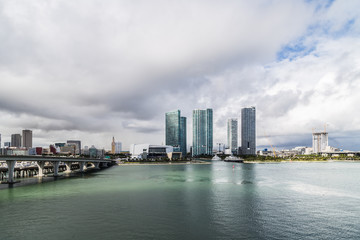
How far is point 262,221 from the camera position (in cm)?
4191

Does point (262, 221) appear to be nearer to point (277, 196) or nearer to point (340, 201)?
point (277, 196)

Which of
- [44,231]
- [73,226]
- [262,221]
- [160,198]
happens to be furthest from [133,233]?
[160,198]

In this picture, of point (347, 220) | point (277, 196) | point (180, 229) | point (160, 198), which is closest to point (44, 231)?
point (180, 229)

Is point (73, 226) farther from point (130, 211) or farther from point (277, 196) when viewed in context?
point (277, 196)

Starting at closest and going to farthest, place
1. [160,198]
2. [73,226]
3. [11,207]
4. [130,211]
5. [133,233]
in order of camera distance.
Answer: [133,233], [73,226], [130,211], [11,207], [160,198]

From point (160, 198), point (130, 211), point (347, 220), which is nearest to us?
point (347, 220)

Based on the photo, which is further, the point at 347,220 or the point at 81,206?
the point at 81,206

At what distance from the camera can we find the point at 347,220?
142ft

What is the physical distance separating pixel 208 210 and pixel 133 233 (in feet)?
63.9

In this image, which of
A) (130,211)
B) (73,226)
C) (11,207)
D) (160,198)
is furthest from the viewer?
(160,198)

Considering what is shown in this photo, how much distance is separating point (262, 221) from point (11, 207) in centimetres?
5556

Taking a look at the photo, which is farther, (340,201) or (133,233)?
(340,201)

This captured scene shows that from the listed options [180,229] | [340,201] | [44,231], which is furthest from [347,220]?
[44,231]

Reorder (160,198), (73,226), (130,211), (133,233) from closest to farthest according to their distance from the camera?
(133,233)
(73,226)
(130,211)
(160,198)
